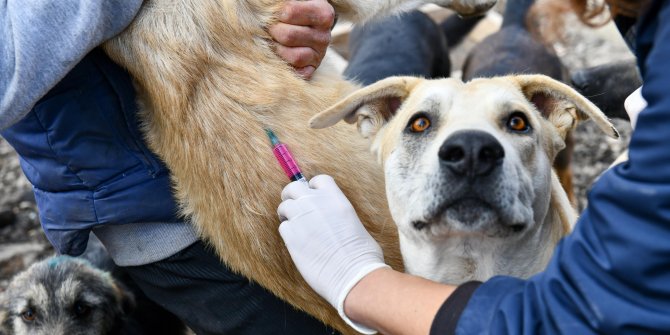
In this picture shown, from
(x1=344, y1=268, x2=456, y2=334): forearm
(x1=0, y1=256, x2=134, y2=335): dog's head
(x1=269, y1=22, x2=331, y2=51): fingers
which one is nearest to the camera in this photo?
(x1=344, y1=268, x2=456, y2=334): forearm

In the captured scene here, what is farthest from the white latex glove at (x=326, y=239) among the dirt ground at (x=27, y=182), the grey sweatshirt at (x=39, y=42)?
the dirt ground at (x=27, y=182)

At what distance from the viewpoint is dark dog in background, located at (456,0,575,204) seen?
4.32 metres

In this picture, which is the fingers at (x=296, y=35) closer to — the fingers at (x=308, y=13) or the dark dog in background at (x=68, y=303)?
the fingers at (x=308, y=13)

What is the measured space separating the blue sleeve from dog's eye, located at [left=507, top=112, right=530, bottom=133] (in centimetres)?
70

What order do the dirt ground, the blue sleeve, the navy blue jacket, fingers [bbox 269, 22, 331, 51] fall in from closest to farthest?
the blue sleeve
the navy blue jacket
fingers [bbox 269, 22, 331, 51]
the dirt ground

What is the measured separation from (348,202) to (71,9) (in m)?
1.02

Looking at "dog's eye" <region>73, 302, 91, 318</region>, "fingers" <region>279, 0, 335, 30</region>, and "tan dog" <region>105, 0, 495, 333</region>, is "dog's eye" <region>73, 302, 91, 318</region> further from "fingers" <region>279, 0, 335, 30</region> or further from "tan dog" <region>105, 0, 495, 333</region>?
"fingers" <region>279, 0, 335, 30</region>

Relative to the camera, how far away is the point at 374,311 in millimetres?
1856

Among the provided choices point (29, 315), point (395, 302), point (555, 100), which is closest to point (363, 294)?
point (395, 302)

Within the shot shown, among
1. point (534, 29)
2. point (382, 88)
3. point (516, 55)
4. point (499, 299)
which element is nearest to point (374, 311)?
point (499, 299)

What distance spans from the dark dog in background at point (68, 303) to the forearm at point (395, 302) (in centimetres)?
194

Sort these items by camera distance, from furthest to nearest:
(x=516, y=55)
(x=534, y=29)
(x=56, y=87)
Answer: (x=534, y=29), (x=516, y=55), (x=56, y=87)

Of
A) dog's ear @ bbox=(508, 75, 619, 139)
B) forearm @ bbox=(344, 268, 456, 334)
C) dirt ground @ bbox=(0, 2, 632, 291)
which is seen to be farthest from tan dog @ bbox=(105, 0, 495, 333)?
dirt ground @ bbox=(0, 2, 632, 291)

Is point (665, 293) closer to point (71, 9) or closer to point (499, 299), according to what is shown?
point (499, 299)
